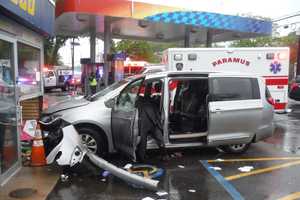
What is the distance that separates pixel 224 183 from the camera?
242 inches

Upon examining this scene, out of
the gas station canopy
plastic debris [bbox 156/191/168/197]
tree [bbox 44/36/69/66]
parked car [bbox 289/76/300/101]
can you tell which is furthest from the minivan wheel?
tree [bbox 44/36/69/66]

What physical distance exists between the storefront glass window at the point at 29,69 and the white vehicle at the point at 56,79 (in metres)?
19.3

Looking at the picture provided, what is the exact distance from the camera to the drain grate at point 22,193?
18.0ft

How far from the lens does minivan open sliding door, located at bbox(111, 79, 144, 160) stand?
6777mm

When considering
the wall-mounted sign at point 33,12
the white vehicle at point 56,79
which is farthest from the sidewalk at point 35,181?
the white vehicle at point 56,79

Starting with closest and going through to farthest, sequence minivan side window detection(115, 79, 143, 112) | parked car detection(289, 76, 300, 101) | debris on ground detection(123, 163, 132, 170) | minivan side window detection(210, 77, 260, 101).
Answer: debris on ground detection(123, 163, 132, 170), minivan side window detection(115, 79, 143, 112), minivan side window detection(210, 77, 260, 101), parked car detection(289, 76, 300, 101)

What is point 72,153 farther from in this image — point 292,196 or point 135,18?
point 135,18

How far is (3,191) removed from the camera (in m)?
5.66

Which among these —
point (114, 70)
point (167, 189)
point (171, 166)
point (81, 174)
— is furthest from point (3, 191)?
point (114, 70)

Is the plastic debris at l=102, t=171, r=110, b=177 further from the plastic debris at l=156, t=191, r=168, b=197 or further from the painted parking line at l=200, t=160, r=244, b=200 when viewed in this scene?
the painted parking line at l=200, t=160, r=244, b=200

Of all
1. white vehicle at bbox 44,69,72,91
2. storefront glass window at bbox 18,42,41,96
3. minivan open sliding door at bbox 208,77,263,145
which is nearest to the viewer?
minivan open sliding door at bbox 208,77,263,145

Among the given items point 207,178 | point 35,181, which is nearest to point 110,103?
point 35,181

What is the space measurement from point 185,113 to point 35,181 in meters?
3.61

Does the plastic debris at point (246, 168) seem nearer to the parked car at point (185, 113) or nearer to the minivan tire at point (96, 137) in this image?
the parked car at point (185, 113)
